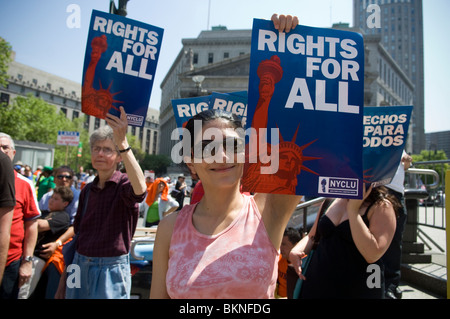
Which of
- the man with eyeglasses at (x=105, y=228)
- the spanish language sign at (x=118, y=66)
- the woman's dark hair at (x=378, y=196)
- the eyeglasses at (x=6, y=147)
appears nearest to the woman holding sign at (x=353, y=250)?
the woman's dark hair at (x=378, y=196)

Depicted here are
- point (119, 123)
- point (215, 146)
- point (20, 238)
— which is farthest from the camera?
point (20, 238)

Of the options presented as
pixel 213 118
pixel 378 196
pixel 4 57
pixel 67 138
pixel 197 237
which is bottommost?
pixel 197 237

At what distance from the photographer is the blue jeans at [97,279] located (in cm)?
239

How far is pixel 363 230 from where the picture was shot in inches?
77.0

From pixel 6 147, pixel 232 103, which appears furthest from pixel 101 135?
pixel 232 103

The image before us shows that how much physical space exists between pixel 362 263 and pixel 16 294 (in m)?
2.91

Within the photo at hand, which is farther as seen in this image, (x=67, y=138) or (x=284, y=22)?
(x=67, y=138)

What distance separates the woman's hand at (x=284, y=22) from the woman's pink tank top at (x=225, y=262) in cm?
92

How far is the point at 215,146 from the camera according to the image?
1.43 metres

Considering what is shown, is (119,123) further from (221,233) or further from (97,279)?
(97,279)

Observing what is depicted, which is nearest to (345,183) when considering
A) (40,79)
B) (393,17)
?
(40,79)

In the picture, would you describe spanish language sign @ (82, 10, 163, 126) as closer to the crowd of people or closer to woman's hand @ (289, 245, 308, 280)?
the crowd of people

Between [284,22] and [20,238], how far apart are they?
9.34ft

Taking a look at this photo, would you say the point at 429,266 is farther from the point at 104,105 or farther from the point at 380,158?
the point at 104,105
